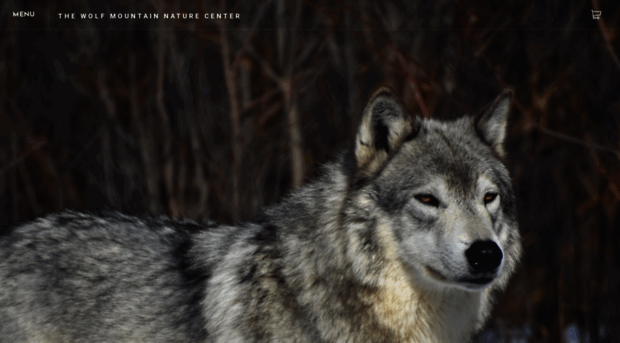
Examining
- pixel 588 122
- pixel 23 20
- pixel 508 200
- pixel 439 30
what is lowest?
pixel 508 200

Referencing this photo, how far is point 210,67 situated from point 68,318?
7.61m

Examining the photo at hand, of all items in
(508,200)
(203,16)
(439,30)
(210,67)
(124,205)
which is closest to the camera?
(508,200)

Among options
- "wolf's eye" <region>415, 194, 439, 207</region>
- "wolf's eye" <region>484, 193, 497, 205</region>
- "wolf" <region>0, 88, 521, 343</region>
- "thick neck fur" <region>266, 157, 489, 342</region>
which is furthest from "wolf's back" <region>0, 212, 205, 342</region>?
"wolf's eye" <region>484, 193, 497, 205</region>

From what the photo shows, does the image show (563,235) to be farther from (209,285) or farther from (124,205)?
(124,205)

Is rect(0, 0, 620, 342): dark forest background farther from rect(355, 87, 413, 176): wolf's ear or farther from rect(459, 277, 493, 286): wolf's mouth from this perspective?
rect(459, 277, 493, 286): wolf's mouth

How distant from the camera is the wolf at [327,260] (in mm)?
3074

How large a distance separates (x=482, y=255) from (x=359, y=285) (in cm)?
66

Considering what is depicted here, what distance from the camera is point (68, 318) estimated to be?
3465 mm

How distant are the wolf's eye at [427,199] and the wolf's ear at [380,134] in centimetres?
32

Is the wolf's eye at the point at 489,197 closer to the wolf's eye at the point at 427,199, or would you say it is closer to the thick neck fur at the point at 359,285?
the wolf's eye at the point at 427,199

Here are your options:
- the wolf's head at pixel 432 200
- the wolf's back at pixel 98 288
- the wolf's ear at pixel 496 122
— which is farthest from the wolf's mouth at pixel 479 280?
the wolf's back at pixel 98 288

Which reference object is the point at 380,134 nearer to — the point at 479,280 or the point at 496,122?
the point at 496,122

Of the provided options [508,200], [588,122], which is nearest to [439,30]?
[588,122]

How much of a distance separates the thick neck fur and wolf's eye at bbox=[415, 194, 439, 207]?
25 cm
